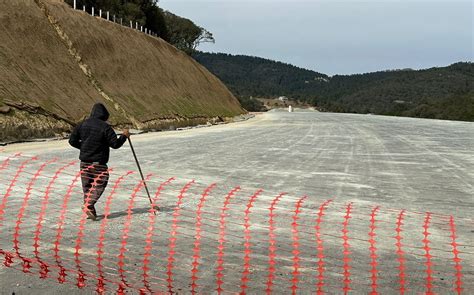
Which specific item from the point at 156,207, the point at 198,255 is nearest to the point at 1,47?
the point at 156,207

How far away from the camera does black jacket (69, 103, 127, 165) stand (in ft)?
26.0

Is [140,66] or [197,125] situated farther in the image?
[140,66]

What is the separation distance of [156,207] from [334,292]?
4.42 meters

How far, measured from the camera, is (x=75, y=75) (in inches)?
1501

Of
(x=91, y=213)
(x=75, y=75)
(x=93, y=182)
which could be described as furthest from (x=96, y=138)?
(x=75, y=75)

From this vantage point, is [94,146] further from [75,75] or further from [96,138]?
[75,75]

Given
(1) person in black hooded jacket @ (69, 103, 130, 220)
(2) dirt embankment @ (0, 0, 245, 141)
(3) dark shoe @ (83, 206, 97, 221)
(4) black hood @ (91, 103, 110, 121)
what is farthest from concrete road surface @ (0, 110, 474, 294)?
(2) dirt embankment @ (0, 0, 245, 141)

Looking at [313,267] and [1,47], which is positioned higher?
[1,47]

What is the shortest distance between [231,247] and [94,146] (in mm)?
2963

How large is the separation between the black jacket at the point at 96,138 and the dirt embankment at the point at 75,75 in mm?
16683

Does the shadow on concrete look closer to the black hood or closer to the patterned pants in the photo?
the patterned pants

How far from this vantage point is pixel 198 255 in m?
6.17

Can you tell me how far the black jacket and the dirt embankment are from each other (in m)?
16.7

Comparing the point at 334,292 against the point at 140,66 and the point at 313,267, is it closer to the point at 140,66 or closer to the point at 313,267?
the point at 313,267
